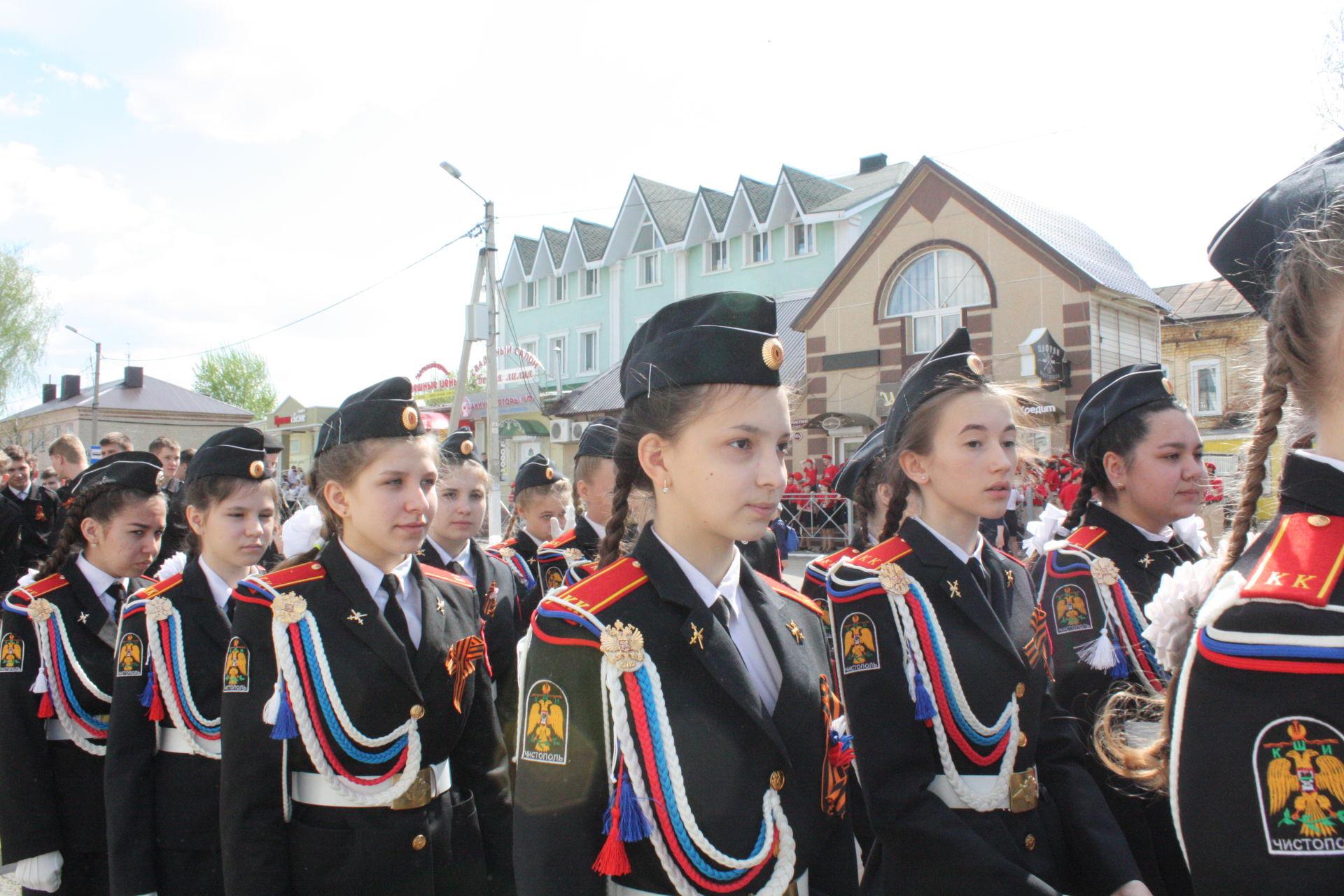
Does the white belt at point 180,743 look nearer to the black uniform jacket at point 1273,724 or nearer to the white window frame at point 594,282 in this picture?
the black uniform jacket at point 1273,724

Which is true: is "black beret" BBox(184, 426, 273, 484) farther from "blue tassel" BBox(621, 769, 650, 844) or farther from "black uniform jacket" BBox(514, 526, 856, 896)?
"blue tassel" BBox(621, 769, 650, 844)

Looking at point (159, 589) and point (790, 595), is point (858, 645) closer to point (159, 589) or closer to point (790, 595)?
point (790, 595)

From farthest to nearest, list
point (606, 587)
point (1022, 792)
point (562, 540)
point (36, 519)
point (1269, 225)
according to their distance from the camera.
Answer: point (36, 519), point (562, 540), point (1022, 792), point (606, 587), point (1269, 225)

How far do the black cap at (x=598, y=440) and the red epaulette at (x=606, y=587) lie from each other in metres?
3.17

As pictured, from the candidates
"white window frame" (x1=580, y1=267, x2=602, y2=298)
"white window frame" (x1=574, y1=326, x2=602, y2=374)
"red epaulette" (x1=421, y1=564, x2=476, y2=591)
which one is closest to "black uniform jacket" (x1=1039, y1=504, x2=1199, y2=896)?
"red epaulette" (x1=421, y1=564, x2=476, y2=591)

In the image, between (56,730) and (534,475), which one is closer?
(56,730)

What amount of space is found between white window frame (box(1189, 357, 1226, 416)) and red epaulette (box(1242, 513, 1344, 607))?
24.7 meters

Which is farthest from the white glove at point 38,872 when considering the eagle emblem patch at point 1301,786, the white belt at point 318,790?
the eagle emblem patch at point 1301,786

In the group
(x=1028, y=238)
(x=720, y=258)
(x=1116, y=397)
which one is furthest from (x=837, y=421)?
(x=1116, y=397)

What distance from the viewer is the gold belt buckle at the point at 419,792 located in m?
2.60

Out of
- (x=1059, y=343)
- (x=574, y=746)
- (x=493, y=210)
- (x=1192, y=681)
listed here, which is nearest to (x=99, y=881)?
(x=574, y=746)

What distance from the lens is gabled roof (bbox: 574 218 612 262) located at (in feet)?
111

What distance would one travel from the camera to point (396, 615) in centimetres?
281

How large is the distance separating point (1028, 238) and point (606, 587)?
19334 mm
